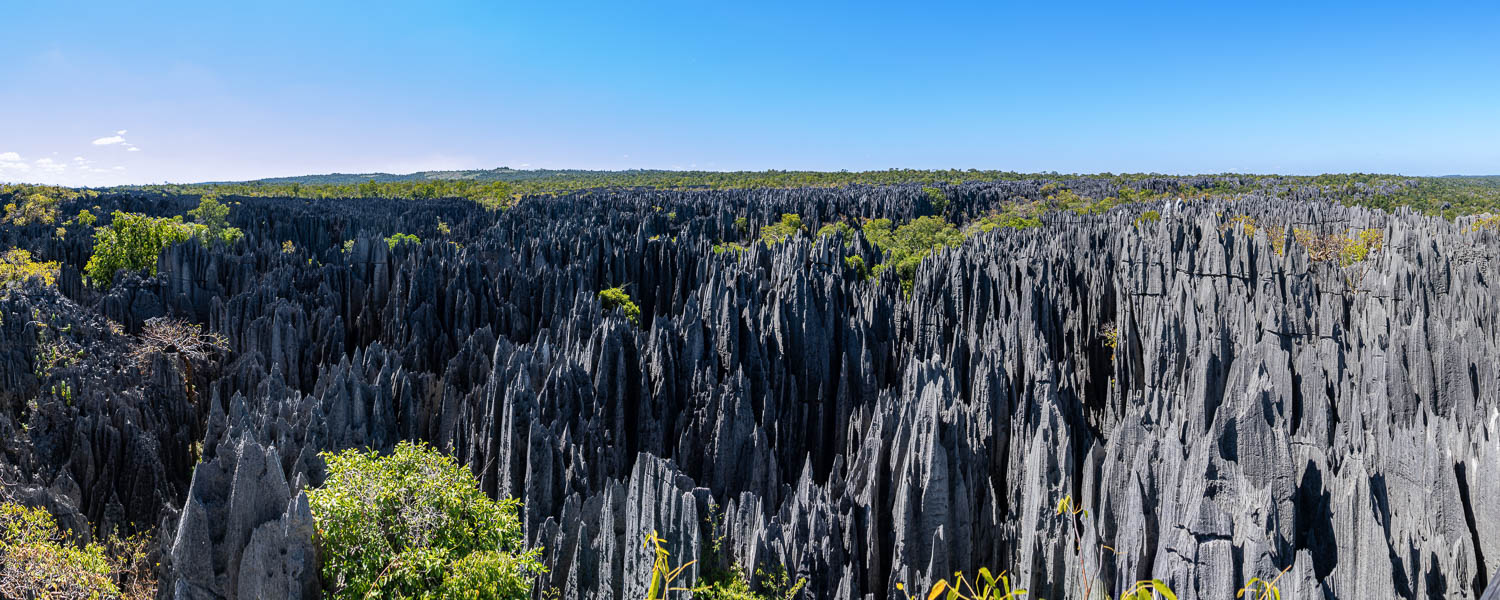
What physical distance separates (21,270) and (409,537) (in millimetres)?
35486

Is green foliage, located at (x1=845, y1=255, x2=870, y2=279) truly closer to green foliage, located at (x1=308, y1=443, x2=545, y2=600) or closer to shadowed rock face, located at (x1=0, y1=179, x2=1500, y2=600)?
shadowed rock face, located at (x1=0, y1=179, x2=1500, y2=600)

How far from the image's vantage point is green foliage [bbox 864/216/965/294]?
5997cm

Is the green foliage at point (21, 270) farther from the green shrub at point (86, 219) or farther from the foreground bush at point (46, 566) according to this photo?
the green shrub at point (86, 219)

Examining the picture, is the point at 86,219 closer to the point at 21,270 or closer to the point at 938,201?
the point at 21,270

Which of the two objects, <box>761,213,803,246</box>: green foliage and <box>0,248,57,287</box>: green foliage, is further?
<box>761,213,803,246</box>: green foliage

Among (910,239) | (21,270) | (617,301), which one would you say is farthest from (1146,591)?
(910,239)

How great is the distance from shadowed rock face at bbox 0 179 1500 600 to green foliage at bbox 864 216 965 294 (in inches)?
725

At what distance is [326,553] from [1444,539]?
57.0 ft

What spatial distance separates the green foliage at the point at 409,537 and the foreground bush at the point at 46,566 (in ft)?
10.3

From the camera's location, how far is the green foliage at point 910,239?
5997 centimetres

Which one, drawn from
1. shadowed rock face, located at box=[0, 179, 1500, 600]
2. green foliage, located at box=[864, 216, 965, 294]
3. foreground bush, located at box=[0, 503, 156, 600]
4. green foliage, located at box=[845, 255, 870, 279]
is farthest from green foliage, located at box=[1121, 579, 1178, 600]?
green foliage, located at box=[864, 216, 965, 294]

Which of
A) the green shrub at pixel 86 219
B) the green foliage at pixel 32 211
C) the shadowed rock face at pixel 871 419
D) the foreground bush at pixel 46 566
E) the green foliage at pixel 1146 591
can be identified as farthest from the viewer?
the green foliage at pixel 32 211

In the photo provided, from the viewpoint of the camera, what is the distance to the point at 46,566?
10891 mm

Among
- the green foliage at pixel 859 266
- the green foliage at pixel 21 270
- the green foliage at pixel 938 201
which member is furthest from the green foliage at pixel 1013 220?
the green foliage at pixel 21 270
